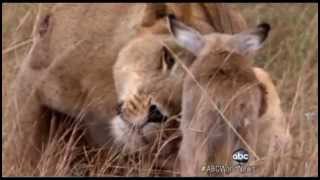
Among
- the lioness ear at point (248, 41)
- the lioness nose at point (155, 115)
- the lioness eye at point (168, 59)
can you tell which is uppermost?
the lioness ear at point (248, 41)

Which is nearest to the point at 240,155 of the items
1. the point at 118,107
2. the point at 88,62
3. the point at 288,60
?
the point at 118,107

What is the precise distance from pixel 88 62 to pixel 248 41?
738mm

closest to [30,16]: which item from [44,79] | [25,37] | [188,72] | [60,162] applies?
[25,37]

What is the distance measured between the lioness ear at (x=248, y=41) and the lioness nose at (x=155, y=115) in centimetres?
35

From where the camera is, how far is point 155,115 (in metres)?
4.55

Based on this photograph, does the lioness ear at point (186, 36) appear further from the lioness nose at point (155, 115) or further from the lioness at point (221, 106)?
the lioness nose at point (155, 115)

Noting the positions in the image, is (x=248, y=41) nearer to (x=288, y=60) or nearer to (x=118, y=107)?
(x=118, y=107)

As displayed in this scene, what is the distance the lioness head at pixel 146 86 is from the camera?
4535mm

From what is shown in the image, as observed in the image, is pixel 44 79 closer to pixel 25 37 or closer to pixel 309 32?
pixel 25 37

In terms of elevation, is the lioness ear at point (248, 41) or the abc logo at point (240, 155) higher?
the lioness ear at point (248, 41)

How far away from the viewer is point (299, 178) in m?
4.60

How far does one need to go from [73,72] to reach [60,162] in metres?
0.43

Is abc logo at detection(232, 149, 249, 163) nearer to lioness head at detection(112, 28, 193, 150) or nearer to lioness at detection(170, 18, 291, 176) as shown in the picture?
lioness at detection(170, 18, 291, 176)

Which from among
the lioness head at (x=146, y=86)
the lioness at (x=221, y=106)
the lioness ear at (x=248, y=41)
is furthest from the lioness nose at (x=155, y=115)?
the lioness ear at (x=248, y=41)
